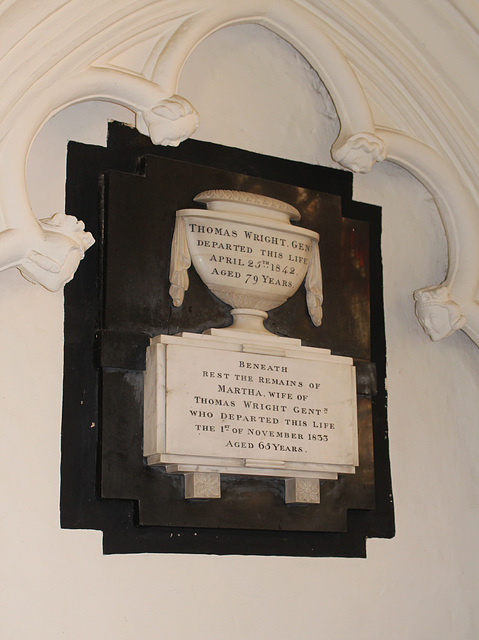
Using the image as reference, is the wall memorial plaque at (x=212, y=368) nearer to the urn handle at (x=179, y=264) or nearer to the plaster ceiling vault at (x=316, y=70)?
the urn handle at (x=179, y=264)

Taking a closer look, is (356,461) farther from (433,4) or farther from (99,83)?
(433,4)

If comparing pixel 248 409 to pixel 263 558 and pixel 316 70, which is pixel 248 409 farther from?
pixel 316 70

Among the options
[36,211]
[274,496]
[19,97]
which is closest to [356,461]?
[274,496]

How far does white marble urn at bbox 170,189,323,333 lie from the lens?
11.3 feet

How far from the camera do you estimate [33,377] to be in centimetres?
317

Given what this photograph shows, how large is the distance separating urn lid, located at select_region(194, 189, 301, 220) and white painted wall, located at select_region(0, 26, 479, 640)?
1.10ft

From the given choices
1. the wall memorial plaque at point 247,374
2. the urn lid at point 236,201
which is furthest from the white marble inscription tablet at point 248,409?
the urn lid at point 236,201

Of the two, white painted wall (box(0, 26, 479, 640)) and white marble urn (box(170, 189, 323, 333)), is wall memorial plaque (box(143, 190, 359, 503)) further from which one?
white painted wall (box(0, 26, 479, 640))

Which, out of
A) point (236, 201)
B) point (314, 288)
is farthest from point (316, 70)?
point (314, 288)

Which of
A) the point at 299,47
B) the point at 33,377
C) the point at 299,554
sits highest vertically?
the point at 299,47

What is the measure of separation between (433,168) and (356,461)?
4.35 ft

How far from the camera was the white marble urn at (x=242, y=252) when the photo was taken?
3.45 metres

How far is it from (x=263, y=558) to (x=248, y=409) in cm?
54

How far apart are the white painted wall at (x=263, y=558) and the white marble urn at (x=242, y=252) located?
380 millimetres
